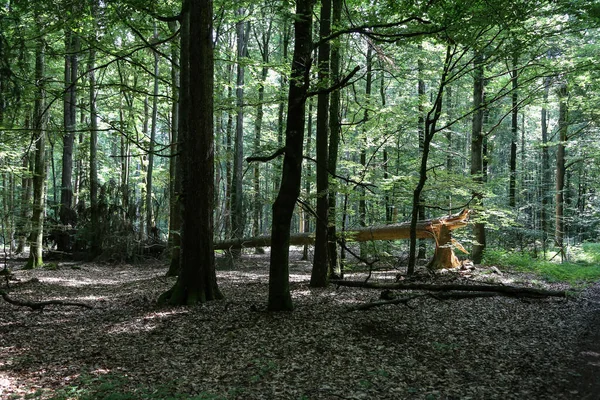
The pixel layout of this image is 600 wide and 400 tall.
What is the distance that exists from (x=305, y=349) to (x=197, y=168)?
4126 millimetres

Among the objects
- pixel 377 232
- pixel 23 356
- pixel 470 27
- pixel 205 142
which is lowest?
pixel 23 356

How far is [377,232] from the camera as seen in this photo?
43.2 ft

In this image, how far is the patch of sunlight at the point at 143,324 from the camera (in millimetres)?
6312

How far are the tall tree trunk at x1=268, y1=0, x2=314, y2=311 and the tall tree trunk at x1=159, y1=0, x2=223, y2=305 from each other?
1671 mm

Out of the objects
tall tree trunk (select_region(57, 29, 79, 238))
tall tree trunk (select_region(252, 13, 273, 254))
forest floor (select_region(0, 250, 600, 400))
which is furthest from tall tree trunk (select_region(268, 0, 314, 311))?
tall tree trunk (select_region(57, 29, 79, 238))

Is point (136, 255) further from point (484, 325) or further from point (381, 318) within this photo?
point (484, 325)

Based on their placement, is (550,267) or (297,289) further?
(550,267)

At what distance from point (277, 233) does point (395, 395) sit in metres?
3.46

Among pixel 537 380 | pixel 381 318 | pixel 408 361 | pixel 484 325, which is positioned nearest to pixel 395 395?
pixel 408 361

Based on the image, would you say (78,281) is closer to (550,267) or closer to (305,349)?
(305,349)

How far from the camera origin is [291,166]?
6781 millimetres

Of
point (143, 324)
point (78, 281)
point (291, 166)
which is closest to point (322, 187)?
point (291, 166)

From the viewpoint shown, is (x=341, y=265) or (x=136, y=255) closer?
(x=341, y=265)

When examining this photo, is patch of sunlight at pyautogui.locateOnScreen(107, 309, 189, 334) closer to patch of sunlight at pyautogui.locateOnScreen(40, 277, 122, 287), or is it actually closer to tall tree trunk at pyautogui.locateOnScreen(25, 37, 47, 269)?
patch of sunlight at pyautogui.locateOnScreen(40, 277, 122, 287)
